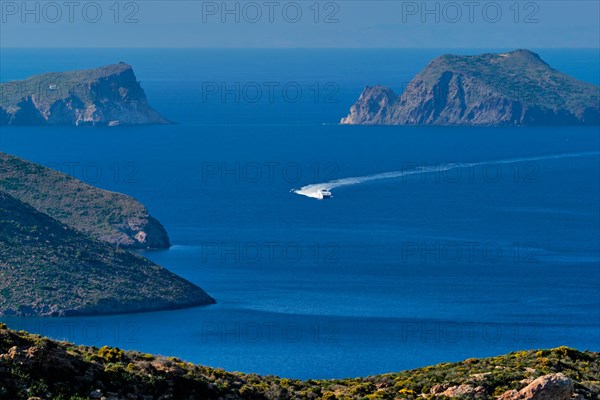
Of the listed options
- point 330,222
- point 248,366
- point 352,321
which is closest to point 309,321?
point 352,321

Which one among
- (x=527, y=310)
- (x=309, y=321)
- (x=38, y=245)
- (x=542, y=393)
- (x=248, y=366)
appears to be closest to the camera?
(x=542, y=393)

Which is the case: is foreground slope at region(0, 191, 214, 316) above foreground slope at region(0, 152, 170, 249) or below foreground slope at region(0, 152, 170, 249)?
below

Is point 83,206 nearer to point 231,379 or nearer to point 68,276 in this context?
point 68,276

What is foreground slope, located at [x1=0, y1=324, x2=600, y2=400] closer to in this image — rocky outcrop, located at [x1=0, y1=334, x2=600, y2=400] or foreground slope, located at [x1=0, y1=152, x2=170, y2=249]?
rocky outcrop, located at [x1=0, y1=334, x2=600, y2=400]

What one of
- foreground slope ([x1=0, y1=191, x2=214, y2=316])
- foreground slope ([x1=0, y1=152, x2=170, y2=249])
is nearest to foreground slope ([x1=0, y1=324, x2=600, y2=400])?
foreground slope ([x1=0, y1=191, x2=214, y2=316])

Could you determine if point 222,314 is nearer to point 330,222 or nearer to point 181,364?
point 330,222

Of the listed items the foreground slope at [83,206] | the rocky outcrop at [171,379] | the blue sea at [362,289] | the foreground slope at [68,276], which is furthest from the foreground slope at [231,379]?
the foreground slope at [83,206]

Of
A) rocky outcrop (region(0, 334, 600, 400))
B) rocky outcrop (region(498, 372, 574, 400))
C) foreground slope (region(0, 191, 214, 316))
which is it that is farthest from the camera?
foreground slope (region(0, 191, 214, 316))
